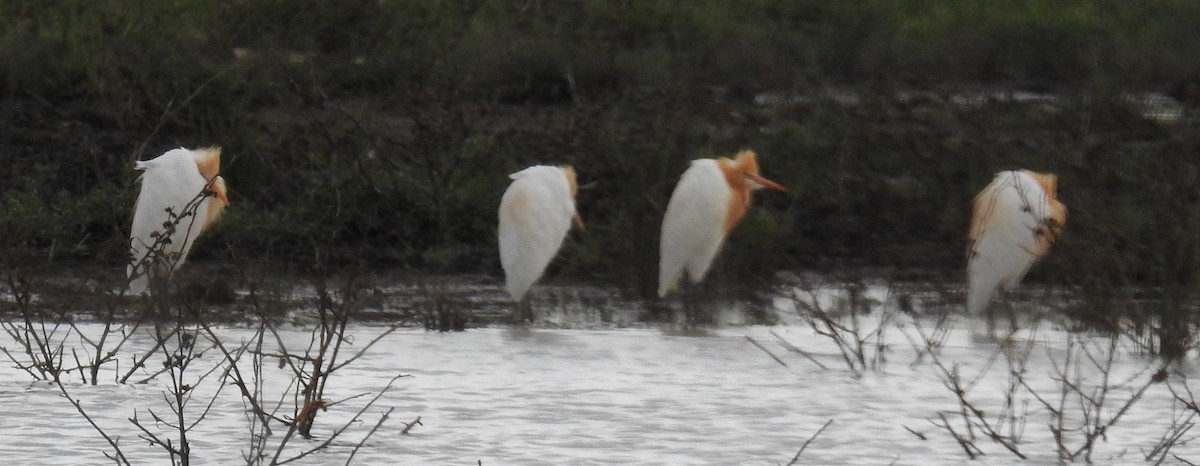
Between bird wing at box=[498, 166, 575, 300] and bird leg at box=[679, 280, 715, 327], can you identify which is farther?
bird leg at box=[679, 280, 715, 327]

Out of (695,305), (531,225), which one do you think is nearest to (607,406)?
(531,225)

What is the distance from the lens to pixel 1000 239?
7.76 meters

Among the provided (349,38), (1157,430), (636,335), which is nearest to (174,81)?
(349,38)

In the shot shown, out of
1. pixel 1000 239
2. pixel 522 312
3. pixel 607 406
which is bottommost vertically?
pixel 607 406

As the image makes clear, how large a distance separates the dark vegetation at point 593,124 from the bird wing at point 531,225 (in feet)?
2.31

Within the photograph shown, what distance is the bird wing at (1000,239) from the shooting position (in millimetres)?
7656

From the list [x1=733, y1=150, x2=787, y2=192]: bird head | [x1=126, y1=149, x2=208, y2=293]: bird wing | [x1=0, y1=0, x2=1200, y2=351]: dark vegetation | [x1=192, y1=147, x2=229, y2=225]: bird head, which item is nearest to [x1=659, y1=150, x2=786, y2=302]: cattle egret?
[x1=733, y1=150, x2=787, y2=192]: bird head

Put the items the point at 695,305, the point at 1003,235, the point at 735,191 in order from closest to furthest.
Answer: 1. the point at 1003,235
2. the point at 695,305
3. the point at 735,191

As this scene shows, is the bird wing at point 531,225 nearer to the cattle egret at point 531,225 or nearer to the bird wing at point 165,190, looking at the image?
the cattle egret at point 531,225

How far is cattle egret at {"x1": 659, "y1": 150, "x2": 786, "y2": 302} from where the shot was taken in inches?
320

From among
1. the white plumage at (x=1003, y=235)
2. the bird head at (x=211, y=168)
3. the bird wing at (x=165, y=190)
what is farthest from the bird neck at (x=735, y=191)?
the bird wing at (x=165, y=190)

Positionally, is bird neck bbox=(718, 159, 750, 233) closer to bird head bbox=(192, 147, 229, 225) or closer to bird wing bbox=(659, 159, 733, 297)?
bird wing bbox=(659, 159, 733, 297)

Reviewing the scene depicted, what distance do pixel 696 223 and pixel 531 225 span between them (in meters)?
0.68

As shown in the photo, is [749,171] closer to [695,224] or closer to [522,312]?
[695,224]
